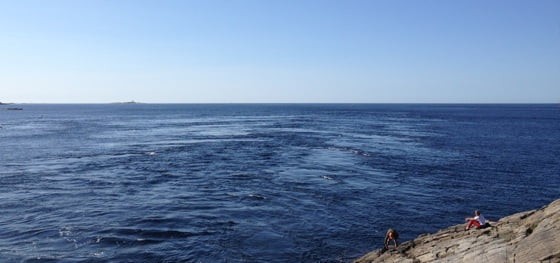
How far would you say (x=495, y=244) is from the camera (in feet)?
60.2

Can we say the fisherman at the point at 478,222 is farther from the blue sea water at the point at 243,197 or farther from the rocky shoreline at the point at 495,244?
the blue sea water at the point at 243,197

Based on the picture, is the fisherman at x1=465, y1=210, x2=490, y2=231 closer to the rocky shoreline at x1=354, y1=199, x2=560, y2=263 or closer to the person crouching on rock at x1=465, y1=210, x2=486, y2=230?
the person crouching on rock at x1=465, y1=210, x2=486, y2=230

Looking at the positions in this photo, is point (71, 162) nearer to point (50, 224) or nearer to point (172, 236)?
point (50, 224)

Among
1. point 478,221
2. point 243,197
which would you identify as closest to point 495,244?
point 478,221

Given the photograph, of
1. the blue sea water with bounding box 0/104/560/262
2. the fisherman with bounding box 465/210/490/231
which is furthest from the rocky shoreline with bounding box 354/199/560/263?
the blue sea water with bounding box 0/104/560/262

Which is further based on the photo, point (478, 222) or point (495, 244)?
point (478, 222)

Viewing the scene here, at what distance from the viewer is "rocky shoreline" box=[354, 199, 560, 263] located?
1611 centimetres

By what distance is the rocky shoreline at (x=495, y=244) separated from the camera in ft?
52.9

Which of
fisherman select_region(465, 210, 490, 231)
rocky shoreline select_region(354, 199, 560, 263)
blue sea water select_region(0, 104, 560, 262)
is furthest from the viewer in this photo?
blue sea water select_region(0, 104, 560, 262)

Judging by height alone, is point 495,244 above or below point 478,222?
above

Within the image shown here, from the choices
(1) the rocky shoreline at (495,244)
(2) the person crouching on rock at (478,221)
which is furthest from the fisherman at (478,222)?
(1) the rocky shoreline at (495,244)

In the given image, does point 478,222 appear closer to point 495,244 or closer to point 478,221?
point 478,221

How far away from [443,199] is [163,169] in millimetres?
30864

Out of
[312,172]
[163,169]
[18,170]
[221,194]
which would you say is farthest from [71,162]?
[312,172]
